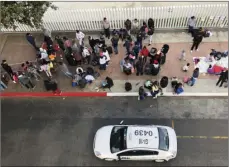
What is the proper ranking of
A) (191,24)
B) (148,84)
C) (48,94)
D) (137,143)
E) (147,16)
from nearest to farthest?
(137,143), (148,84), (48,94), (191,24), (147,16)

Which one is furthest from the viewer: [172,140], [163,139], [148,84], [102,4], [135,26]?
[102,4]

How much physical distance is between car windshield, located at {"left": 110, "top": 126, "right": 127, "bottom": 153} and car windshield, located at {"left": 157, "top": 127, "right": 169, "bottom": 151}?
146 centimetres

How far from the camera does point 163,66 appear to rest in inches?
630

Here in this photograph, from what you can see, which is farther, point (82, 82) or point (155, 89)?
point (82, 82)

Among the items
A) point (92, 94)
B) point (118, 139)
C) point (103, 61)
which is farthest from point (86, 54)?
point (118, 139)

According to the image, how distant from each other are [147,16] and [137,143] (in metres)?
7.70

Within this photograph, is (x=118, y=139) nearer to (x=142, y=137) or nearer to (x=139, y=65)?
(x=142, y=137)

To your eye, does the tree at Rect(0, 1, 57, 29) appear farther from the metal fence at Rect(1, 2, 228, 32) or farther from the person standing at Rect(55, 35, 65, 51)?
the metal fence at Rect(1, 2, 228, 32)

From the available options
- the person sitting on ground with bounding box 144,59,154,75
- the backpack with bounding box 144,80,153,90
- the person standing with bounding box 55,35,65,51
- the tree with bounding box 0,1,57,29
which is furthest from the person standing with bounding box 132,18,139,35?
the tree with bounding box 0,1,57,29

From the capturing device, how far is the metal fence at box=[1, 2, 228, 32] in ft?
54.1

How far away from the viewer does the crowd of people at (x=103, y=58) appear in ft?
48.9

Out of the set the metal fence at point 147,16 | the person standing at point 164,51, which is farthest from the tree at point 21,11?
the person standing at point 164,51

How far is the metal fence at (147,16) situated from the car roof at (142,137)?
6.91 metres

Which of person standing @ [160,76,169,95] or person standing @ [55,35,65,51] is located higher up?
person standing @ [55,35,65,51]
